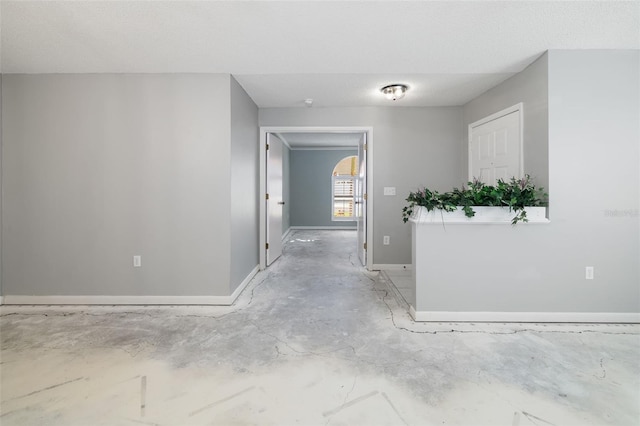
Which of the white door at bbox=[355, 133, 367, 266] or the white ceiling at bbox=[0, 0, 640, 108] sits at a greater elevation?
the white ceiling at bbox=[0, 0, 640, 108]

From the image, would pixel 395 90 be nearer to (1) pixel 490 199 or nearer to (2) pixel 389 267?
(1) pixel 490 199

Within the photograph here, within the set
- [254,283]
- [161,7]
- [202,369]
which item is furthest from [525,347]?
[161,7]

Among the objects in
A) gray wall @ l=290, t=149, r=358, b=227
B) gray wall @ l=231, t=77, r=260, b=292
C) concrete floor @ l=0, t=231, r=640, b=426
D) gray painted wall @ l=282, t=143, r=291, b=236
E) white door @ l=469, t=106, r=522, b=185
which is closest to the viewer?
concrete floor @ l=0, t=231, r=640, b=426

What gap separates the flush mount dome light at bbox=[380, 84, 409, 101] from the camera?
11.0 ft

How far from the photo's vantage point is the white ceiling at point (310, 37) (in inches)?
78.0

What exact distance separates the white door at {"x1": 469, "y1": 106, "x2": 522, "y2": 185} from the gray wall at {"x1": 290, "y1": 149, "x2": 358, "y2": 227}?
207 inches

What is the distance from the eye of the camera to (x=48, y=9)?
199 centimetres

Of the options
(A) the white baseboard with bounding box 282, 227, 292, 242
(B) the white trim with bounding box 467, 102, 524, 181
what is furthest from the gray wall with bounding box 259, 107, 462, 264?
(A) the white baseboard with bounding box 282, 227, 292, 242

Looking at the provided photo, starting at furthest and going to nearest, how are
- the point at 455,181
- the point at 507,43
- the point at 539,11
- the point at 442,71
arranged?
the point at 455,181 → the point at 442,71 → the point at 507,43 → the point at 539,11

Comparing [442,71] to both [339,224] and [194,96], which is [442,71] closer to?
[194,96]

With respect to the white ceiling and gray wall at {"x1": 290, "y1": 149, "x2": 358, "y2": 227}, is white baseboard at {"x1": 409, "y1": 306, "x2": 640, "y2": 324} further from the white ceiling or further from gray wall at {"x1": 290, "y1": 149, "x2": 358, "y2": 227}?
gray wall at {"x1": 290, "y1": 149, "x2": 358, "y2": 227}

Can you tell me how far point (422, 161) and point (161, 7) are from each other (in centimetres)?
343

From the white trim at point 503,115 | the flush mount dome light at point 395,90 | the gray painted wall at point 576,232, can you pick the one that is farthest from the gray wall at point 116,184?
the white trim at point 503,115

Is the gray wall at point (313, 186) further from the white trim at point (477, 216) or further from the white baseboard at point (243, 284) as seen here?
the white trim at point (477, 216)
